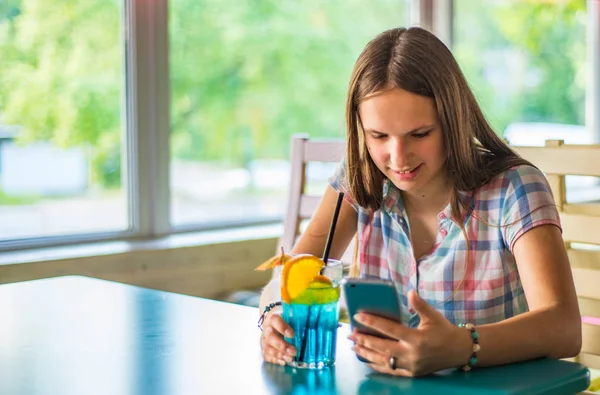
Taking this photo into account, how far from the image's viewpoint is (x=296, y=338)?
1271 millimetres

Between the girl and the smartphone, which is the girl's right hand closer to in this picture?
the girl

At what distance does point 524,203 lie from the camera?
150 cm

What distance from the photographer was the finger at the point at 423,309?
3.86ft

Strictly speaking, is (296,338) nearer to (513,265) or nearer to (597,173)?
(513,265)

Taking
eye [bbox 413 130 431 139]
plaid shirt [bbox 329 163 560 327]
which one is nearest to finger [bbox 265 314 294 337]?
plaid shirt [bbox 329 163 560 327]

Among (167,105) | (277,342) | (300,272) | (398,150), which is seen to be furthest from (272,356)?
(167,105)

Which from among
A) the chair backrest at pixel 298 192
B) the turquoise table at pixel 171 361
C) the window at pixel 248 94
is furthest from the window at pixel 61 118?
the turquoise table at pixel 171 361

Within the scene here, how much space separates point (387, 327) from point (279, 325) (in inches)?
7.1

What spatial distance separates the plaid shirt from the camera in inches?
59.7

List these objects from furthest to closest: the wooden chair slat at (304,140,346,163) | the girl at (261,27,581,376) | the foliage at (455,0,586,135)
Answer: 1. the foliage at (455,0,586,135)
2. the wooden chair slat at (304,140,346,163)
3. the girl at (261,27,581,376)

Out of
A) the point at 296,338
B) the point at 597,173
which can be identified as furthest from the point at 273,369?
the point at 597,173

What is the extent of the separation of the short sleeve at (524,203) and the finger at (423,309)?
0.34m

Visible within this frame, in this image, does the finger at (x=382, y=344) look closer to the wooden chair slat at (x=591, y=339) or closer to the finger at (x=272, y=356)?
the finger at (x=272, y=356)

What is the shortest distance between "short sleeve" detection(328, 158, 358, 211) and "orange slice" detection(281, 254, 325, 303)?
1.66 ft
